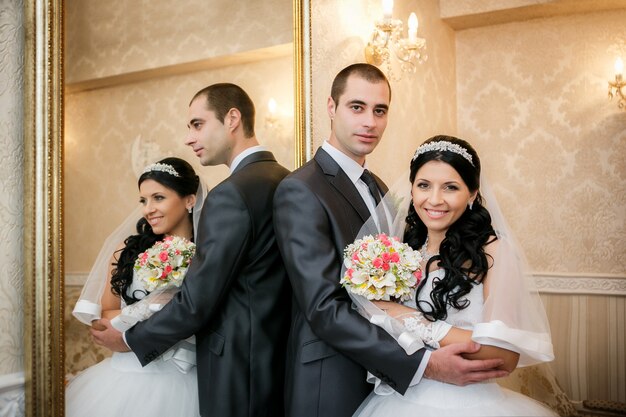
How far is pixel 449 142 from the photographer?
7.50 ft

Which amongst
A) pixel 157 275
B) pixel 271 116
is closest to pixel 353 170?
pixel 271 116

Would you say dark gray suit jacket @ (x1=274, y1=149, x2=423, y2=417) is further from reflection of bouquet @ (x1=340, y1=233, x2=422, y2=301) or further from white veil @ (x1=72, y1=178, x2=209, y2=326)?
white veil @ (x1=72, y1=178, x2=209, y2=326)

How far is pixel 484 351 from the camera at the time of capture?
1.95 metres

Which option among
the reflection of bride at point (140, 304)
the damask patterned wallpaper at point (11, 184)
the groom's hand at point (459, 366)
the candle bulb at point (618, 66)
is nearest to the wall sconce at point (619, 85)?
the candle bulb at point (618, 66)

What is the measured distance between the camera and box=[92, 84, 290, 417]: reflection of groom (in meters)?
2.26

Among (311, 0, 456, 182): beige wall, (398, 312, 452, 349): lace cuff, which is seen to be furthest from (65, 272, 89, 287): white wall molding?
(311, 0, 456, 182): beige wall

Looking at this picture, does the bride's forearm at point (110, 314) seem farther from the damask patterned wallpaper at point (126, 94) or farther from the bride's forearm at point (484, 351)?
the bride's forearm at point (484, 351)

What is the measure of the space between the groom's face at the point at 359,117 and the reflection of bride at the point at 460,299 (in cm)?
25

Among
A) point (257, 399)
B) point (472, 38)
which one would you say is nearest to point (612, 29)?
point (472, 38)

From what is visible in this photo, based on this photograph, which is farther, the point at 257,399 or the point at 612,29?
the point at 612,29

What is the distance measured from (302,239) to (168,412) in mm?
895

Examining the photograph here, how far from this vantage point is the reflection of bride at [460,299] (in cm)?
197

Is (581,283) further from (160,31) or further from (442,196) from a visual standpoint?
(160,31)

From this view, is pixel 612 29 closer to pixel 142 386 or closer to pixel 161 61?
pixel 161 61
